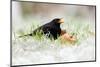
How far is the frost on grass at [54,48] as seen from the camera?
86.7 inches

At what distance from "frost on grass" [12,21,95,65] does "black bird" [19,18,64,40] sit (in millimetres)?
54

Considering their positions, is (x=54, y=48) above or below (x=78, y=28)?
below

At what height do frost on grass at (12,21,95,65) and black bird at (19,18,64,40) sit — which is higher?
black bird at (19,18,64,40)

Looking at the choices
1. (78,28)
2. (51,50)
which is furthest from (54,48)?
(78,28)

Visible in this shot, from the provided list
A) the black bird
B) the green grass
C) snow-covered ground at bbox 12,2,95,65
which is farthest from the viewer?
the green grass

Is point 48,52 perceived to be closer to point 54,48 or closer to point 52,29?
point 54,48

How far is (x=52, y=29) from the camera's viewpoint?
235 cm

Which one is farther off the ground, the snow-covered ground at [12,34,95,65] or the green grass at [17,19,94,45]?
the green grass at [17,19,94,45]

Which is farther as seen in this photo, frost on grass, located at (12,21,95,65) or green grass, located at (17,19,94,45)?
green grass, located at (17,19,94,45)

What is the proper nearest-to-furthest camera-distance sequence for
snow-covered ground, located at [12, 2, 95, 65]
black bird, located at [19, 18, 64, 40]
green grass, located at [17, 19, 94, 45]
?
snow-covered ground, located at [12, 2, 95, 65] < black bird, located at [19, 18, 64, 40] < green grass, located at [17, 19, 94, 45]

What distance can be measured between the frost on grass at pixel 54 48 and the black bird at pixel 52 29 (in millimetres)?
54

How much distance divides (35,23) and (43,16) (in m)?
0.13

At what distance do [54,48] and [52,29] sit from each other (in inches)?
9.2

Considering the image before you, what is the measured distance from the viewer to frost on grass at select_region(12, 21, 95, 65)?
7.23 ft
